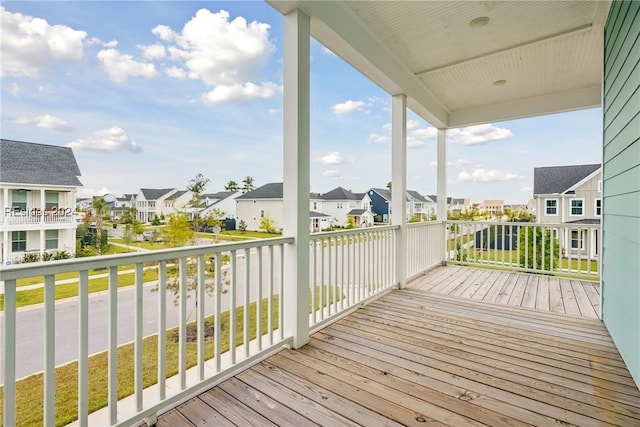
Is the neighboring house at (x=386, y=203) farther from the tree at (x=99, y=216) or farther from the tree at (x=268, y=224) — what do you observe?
the tree at (x=99, y=216)

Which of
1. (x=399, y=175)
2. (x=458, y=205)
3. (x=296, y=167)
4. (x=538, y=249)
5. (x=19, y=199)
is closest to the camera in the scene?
(x=19, y=199)

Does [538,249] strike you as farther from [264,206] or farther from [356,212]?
[264,206]

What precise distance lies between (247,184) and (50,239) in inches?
40.1

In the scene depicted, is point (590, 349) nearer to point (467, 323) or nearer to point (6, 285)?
point (467, 323)

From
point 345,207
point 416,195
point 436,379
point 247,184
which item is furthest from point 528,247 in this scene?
point 247,184

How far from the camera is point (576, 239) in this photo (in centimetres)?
465

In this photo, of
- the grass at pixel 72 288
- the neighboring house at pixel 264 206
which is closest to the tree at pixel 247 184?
the neighboring house at pixel 264 206

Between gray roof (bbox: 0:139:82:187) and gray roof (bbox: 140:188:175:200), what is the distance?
25 cm

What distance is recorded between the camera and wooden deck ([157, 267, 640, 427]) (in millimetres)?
1651

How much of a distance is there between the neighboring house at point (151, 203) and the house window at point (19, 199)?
1.26ft

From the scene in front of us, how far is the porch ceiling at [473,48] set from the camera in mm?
2752

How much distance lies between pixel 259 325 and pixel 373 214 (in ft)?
6.28

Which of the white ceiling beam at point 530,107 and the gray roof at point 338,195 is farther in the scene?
the white ceiling beam at point 530,107

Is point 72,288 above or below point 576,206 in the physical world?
below
